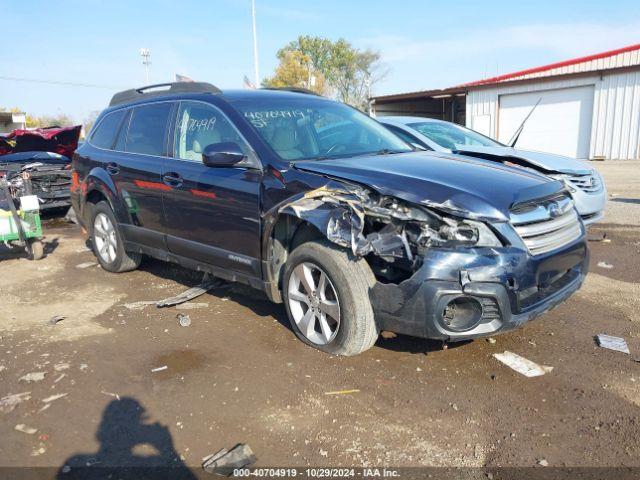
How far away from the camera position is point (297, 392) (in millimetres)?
3182

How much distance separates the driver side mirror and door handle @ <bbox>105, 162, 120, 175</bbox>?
1866 millimetres

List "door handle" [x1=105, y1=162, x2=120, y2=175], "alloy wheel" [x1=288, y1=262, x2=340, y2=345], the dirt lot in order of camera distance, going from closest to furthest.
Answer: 1. the dirt lot
2. "alloy wheel" [x1=288, y1=262, x2=340, y2=345]
3. "door handle" [x1=105, y1=162, x2=120, y2=175]

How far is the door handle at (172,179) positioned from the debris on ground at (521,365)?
2888mm

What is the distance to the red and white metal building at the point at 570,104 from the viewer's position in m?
18.8

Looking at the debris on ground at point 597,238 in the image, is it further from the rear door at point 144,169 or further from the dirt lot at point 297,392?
the rear door at point 144,169

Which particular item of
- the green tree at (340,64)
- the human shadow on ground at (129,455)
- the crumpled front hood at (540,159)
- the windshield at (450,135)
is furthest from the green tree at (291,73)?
the human shadow on ground at (129,455)

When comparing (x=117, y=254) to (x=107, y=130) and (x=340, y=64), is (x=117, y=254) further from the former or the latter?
(x=340, y=64)

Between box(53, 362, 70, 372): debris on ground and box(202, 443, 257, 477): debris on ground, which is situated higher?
box(53, 362, 70, 372): debris on ground

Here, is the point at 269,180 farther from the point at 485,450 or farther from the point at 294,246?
the point at 485,450

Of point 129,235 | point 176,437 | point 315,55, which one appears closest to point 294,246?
point 176,437

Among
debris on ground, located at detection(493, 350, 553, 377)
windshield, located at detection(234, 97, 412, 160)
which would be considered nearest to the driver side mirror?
windshield, located at detection(234, 97, 412, 160)

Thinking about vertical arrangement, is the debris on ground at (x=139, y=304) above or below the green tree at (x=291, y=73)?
below

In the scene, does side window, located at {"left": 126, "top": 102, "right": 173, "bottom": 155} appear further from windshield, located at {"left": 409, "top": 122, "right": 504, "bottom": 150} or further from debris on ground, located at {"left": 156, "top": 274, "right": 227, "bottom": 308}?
windshield, located at {"left": 409, "top": 122, "right": 504, "bottom": 150}

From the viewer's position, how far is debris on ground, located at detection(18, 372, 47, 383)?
3461 mm
